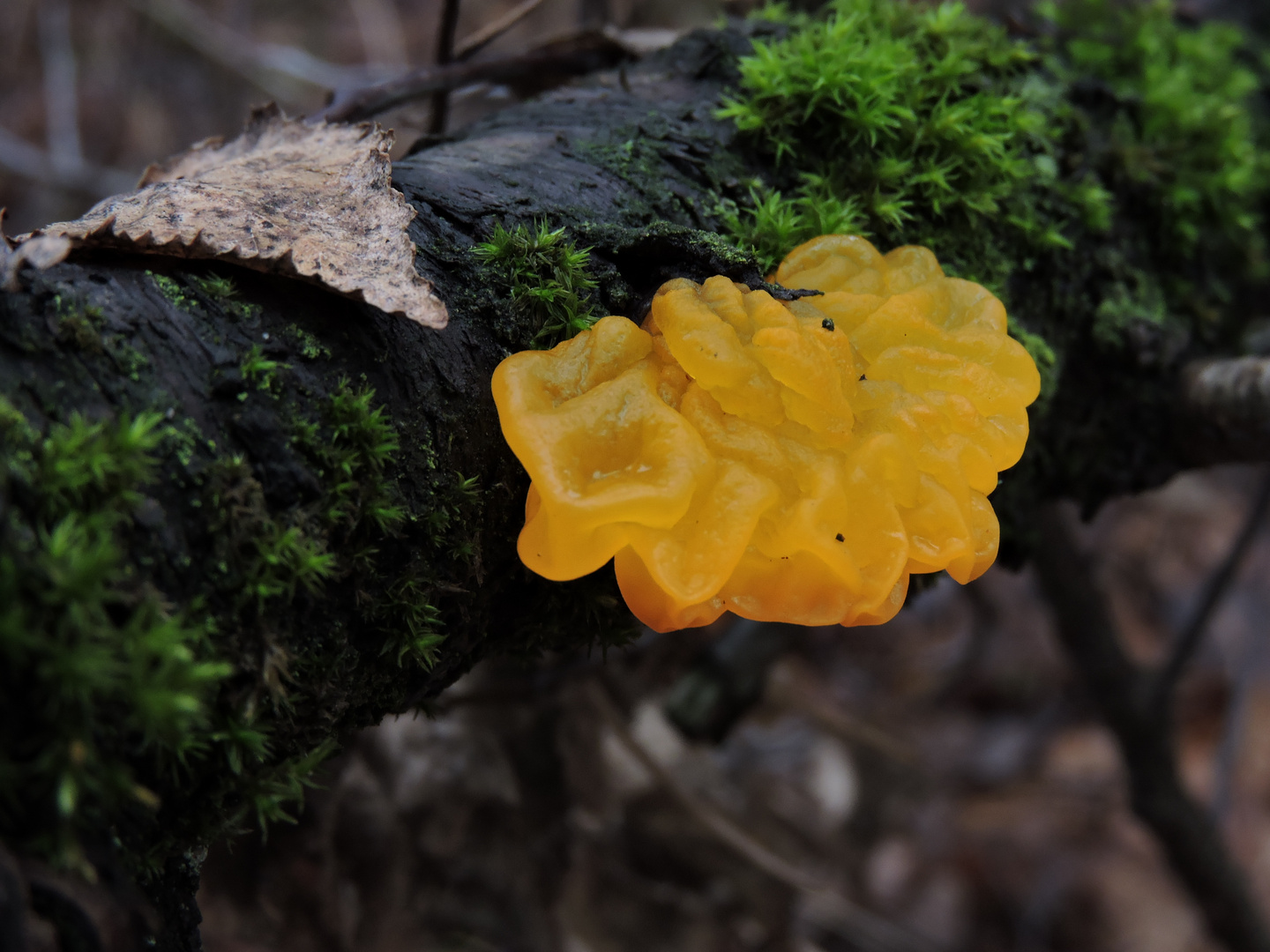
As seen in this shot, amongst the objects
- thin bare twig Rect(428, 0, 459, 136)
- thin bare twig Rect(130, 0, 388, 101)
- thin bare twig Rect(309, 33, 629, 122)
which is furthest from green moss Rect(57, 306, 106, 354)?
thin bare twig Rect(130, 0, 388, 101)

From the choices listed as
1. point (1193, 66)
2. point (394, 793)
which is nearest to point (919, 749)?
point (394, 793)

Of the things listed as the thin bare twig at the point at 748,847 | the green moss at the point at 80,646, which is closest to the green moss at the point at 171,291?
the green moss at the point at 80,646

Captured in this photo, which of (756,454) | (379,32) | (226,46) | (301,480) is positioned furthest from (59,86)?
A: (756,454)

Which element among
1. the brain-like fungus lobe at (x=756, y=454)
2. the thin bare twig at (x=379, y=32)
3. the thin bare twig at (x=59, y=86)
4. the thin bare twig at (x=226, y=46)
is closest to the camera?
the brain-like fungus lobe at (x=756, y=454)

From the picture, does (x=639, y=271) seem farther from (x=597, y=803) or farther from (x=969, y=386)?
(x=597, y=803)

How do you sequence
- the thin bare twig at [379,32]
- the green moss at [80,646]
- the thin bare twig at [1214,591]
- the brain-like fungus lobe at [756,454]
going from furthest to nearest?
the thin bare twig at [379,32] → the thin bare twig at [1214,591] → the brain-like fungus lobe at [756,454] → the green moss at [80,646]

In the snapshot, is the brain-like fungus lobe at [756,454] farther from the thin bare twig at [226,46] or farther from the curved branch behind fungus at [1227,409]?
the thin bare twig at [226,46]
